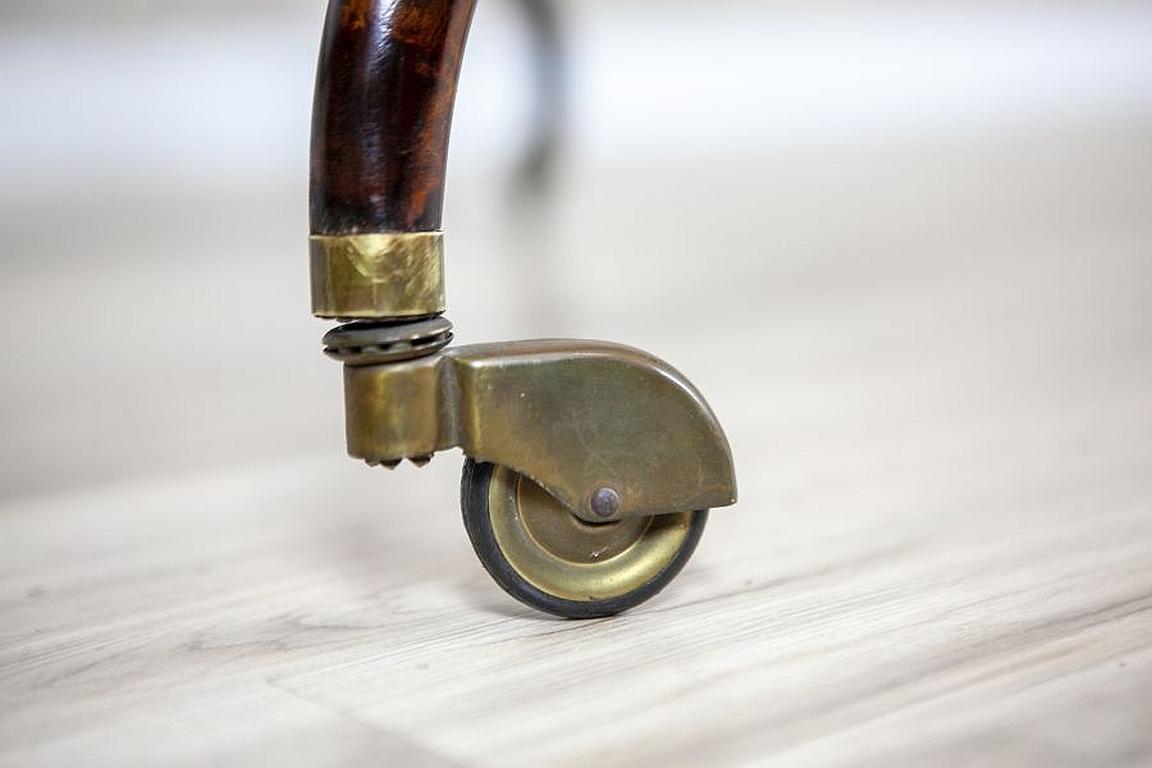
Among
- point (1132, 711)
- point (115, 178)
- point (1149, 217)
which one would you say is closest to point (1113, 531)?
point (1132, 711)

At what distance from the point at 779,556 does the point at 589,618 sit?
18 centimetres

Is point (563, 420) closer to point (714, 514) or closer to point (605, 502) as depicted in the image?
point (605, 502)

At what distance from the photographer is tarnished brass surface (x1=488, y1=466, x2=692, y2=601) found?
35.2 inches

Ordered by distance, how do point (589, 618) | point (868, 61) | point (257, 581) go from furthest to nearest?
point (868, 61)
point (257, 581)
point (589, 618)

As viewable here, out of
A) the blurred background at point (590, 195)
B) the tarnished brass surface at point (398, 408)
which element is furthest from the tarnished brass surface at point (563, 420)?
the blurred background at point (590, 195)

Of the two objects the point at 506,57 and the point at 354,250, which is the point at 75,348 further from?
the point at 354,250

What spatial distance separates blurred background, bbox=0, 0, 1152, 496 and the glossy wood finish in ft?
1.60

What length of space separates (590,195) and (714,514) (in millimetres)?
416

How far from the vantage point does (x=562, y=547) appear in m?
0.91

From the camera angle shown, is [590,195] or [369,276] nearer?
[369,276]

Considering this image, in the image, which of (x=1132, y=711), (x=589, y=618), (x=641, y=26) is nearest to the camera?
(x=1132, y=711)

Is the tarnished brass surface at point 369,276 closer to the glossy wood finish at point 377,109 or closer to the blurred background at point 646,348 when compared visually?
Result: the glossy wood finish at point 377,109

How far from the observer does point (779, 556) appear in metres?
1.04

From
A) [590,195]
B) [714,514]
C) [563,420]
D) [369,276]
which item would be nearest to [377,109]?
[369,276]
